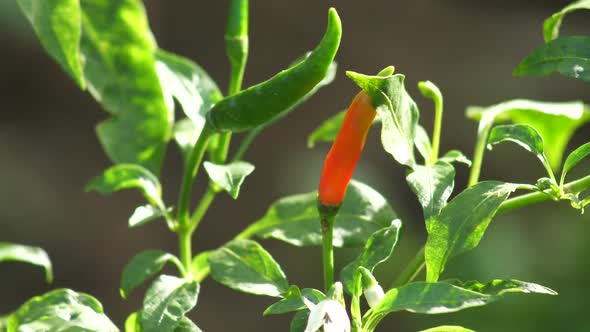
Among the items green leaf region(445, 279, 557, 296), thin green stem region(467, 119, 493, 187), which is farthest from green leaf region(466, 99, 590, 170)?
green leaf region(445, 279, 557, 296)

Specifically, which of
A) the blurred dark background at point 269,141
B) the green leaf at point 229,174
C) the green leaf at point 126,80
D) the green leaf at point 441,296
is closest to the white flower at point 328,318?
the green leaf at point 441,296

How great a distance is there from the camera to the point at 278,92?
0.61m

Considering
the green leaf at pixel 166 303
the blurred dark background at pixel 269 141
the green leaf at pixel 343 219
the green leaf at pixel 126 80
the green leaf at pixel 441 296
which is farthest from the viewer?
the blurred dark background at pixel 269 141

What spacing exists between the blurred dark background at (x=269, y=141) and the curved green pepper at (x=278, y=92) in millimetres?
2368

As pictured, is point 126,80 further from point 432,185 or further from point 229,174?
point 432,185

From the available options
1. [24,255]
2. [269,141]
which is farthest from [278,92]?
[269,141]

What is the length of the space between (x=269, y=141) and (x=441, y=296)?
3.12 metres

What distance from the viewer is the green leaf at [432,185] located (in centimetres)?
61

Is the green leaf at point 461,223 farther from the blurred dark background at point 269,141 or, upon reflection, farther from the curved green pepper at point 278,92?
the blurred dark background at point 269,141

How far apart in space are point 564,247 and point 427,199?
2471 mm

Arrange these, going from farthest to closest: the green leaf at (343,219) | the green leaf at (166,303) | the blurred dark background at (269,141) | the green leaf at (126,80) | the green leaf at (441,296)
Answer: the blurred dark background at (269,141) < the green leaf at (126,80) < the green leaf at (343,219) < the green leaf at (166,303) < the green leaf at (441,296)

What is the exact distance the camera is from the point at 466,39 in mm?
3688

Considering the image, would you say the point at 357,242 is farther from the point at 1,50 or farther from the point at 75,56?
the point at 1,50

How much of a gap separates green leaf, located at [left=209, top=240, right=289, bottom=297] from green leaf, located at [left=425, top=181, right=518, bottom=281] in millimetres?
116
